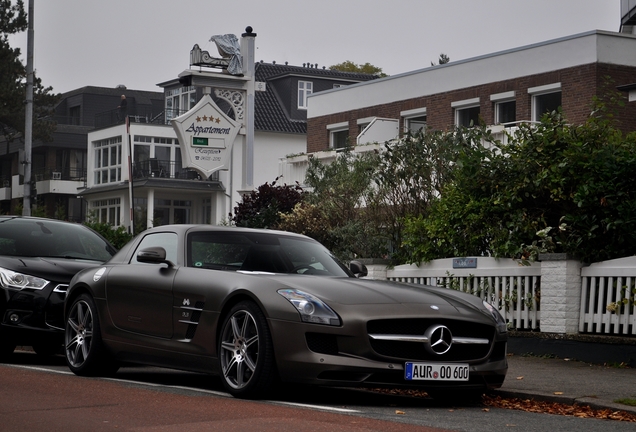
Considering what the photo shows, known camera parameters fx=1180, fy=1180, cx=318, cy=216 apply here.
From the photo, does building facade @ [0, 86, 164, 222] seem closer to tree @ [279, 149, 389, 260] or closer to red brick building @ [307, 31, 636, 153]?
red brick building @ [307, 31, 636, 153]

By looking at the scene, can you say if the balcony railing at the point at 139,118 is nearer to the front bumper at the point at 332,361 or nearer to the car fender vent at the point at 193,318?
the car fender vent at the point at 193,318

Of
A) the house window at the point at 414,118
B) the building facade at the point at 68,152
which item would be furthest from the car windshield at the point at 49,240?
the building facade at the point at 68,152

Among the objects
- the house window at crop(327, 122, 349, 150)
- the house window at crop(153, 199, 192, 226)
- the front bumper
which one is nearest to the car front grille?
the front bumper

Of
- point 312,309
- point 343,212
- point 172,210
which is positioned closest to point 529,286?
point 312,309

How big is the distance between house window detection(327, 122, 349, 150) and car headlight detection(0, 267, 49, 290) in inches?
1134

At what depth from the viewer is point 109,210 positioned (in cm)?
6881

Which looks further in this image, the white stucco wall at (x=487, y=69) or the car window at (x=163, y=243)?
the white stucco wall at (x=487, y=69)

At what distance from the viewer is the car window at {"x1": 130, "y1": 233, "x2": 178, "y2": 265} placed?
10.8m

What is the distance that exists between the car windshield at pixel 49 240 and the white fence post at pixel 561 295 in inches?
208

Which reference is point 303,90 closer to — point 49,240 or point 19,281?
point 49,240

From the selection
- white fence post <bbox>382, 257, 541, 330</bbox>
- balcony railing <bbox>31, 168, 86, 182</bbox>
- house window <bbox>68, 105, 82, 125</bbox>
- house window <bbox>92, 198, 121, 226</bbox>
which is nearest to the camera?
white fence post <bbox>382, 257, 541, 330</bbox>

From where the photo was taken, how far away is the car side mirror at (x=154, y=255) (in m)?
10.4

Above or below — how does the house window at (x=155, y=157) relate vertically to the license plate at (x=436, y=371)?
above

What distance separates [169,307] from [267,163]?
170 feet
